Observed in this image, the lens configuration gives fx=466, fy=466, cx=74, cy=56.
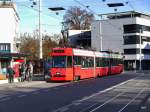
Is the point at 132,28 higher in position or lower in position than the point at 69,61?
higher

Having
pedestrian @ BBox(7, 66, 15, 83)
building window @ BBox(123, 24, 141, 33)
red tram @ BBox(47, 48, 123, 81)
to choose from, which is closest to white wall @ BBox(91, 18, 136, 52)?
building window @ BBox(123, 24, 141, 33)

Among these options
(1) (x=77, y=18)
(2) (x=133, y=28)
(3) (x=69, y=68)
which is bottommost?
(3) (x=69, y=68)

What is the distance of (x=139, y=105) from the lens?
20141 mm

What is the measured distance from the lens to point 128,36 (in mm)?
123312

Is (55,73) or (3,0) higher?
(3,0)

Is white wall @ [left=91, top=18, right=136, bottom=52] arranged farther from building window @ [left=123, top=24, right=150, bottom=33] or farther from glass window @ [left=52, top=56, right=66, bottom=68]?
glass window @ [left=52, top=56, right=66, bottom=68]

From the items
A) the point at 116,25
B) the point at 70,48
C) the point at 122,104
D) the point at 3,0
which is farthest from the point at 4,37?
the point at 116,25

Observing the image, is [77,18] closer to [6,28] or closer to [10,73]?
[6,28]

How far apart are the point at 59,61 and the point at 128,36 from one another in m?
81.3

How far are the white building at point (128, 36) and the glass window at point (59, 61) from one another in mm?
74199

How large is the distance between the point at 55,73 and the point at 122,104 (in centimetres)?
2304

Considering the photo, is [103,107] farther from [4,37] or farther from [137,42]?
[137,42]

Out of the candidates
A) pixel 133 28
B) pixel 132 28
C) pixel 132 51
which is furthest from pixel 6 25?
pixel 132 28

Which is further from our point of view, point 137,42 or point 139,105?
point 137,42
